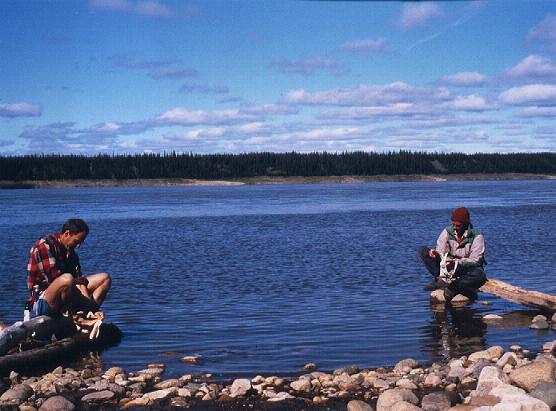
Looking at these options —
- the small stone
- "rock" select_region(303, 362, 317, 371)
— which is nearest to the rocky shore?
"rock" select_region(303, 362, 317, 371)

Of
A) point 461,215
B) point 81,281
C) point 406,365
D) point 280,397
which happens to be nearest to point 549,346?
point 406,365

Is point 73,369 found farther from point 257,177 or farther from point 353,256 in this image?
point 257,177

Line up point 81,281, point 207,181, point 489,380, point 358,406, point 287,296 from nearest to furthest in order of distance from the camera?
point 358,406
point 489,380
point 81,281
point 287,296
point 207,181

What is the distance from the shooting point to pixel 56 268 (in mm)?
11047

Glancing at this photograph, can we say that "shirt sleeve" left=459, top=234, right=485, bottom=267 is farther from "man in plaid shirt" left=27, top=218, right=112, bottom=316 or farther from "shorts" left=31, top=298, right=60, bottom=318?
"shorts" left=31, top=298, right=60, bottom=318

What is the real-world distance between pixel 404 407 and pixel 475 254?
6.96 meters

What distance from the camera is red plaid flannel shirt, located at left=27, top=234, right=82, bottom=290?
10.9m

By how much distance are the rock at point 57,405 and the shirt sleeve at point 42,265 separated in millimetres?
2655

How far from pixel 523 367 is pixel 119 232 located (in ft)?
104

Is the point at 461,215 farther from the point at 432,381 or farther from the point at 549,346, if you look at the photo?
the point at 432,381

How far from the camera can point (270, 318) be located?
14.4m

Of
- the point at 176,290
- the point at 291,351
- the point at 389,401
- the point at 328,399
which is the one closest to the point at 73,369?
the point at 291,351

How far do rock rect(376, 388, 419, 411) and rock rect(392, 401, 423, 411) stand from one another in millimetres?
185

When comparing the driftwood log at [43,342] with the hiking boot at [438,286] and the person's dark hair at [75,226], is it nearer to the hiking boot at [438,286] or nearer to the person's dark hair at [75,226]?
the person's dark hair at [75,226]
